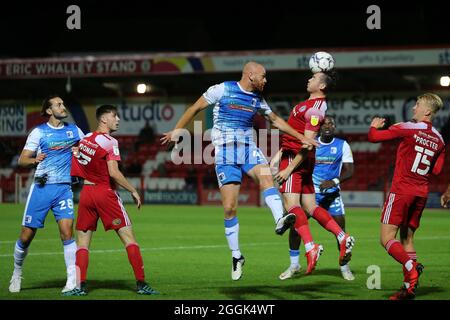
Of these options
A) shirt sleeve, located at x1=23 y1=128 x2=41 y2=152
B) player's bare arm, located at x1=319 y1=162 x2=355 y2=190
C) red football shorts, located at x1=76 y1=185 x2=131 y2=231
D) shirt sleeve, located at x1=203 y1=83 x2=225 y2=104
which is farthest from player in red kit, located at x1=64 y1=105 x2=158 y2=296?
player's bare arm, located at x1=319 y1=162 x2=355 y2=190

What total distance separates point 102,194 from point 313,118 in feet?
9.72

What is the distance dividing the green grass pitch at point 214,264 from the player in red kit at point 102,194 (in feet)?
1.38

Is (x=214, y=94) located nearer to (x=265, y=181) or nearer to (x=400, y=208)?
(x=265, y=181)

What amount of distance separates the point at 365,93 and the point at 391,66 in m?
3.99

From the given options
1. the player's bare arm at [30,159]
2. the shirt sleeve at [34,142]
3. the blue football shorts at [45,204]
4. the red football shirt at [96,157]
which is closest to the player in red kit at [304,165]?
the red football shirt at [96,157]

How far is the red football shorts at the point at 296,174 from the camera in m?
11.8

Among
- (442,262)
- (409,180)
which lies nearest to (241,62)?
(442,262)

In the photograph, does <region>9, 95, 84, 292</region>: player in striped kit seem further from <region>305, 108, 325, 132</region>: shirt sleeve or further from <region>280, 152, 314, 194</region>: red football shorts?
<region>305, 108, 325, 132</region>: shirt sleeve

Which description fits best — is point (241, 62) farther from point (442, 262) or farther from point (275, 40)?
point (442, 262)

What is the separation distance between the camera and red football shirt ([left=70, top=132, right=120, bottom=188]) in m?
10.7

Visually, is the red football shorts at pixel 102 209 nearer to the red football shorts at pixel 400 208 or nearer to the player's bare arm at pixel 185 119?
the player's bare arm at pixel 185 119

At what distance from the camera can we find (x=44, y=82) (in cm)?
4066

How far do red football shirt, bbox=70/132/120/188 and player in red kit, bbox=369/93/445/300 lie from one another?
3242 mm

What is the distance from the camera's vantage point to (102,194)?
10.7 meters
